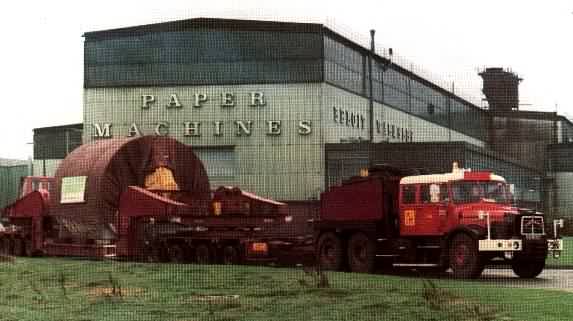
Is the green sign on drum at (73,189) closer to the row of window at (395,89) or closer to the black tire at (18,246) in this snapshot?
the black tire at (18,246)

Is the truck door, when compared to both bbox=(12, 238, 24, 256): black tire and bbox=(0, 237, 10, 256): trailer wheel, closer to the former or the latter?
bbox=(12, 238, 24, 256): black tire

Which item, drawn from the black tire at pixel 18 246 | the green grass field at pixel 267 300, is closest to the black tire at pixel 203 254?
the green grass field at pixel 267 300

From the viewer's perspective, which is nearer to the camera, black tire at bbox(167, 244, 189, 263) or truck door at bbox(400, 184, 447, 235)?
truck door at bbox(400, 184, 447, 235)

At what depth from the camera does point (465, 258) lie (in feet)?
66.9

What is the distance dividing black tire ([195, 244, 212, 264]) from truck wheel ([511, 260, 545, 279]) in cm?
920

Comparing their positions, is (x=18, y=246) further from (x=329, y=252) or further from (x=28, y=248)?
(x=329, y=252)

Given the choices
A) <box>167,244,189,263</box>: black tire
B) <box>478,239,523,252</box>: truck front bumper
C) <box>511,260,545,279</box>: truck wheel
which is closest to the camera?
<box>478,239,523,252</box>: truck front bumper

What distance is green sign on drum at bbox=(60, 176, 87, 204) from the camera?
1113 inches

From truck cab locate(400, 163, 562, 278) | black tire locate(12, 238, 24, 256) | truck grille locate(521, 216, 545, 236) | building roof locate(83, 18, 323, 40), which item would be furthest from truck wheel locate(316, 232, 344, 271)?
building roof locate(83, 18, 323, 40)

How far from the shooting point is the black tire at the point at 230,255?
84.3ft

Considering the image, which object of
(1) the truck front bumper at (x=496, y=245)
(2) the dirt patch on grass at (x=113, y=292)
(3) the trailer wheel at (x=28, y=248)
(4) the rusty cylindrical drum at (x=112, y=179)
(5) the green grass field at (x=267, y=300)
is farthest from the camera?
(3) the trailer wheel at (x=28, y=248)

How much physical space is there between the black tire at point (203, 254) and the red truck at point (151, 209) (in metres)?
0.03

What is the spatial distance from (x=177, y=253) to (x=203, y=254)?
0.95 metres

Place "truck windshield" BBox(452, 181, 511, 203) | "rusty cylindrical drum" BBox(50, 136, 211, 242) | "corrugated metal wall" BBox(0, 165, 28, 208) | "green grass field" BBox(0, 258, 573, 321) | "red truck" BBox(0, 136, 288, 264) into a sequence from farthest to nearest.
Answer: "corrugated metal wall" BBox(0, 165, 28, 208) → "rusty cylindrical drum" BBox(50, 136, 211, 242) → "red truck" BBox(0, 136, 288, 264) → "truck windshield" BBox(452, 181, 511, 203) → "green grass field" BBox(0, 258, 573, 321)
